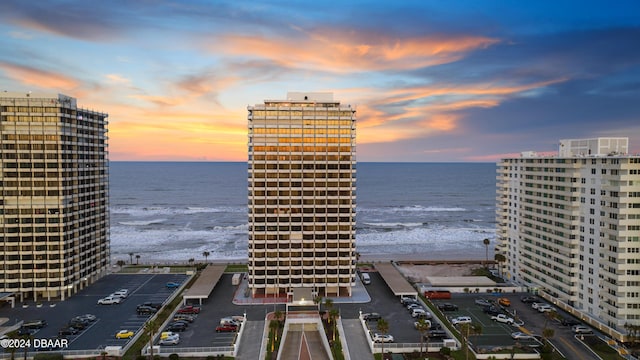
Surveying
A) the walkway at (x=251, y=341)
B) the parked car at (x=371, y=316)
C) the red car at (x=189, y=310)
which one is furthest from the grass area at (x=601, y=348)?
the red car at (x=189, y=310)

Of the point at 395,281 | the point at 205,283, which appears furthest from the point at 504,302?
the point at 205,283

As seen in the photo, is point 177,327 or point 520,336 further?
point 177,327

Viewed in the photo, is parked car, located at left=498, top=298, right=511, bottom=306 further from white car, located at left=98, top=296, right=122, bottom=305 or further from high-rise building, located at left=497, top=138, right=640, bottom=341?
white car, located at left=98, top=296, right=122, bottom=305

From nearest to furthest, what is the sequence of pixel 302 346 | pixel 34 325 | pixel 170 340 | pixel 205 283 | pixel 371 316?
pixel 170 340 < pixel 302 346 < pixel 34 325 < pixel 371 316 < pixel 205 283

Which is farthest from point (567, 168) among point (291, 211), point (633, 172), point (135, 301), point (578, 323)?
point (135, 301)

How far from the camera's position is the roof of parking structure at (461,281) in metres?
88.6

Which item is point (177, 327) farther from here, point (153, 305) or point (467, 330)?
point (467, 330)

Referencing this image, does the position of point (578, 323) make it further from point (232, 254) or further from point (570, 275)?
point (232, 254)

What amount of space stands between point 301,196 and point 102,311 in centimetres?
3915

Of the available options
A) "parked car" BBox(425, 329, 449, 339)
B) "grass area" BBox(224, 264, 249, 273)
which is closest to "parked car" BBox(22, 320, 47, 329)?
"grass area" BBox(224, 264, 249, 273)

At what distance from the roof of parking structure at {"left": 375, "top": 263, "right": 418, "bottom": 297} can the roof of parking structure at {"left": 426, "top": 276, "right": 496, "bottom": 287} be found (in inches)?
275

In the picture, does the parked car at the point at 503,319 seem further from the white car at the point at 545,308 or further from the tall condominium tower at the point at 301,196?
the tall condominium tower at the point at 301,196

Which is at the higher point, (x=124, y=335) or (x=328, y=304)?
(x=328, y=304)

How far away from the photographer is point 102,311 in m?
74.0
